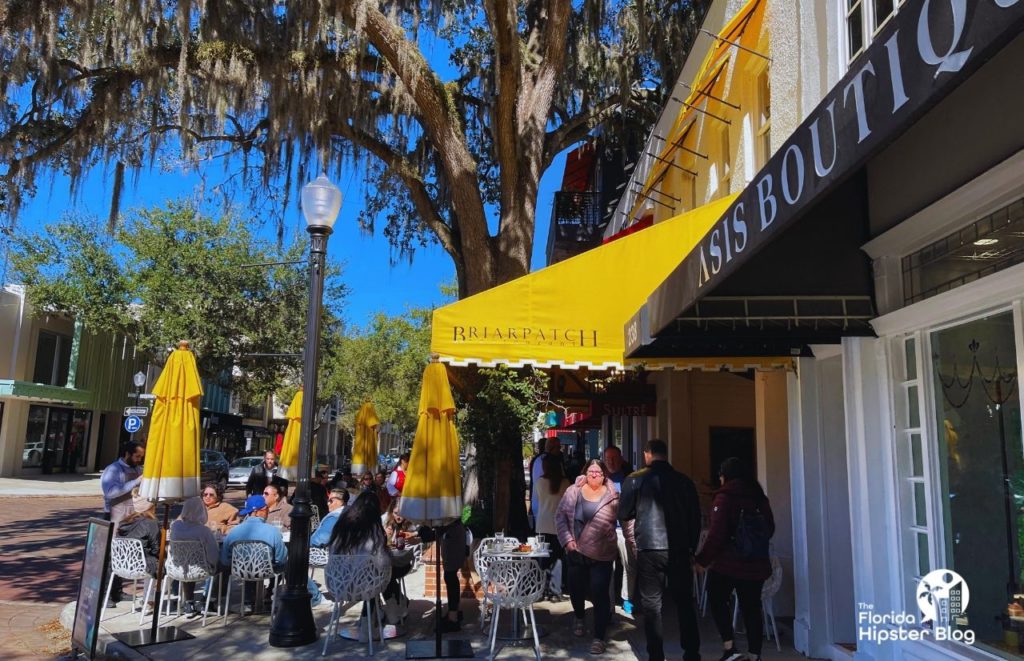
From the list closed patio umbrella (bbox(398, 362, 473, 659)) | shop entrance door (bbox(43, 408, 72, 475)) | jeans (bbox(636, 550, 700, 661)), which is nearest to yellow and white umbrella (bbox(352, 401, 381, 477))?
closed patio umbrella (bbox(398, 362, 473, 659))

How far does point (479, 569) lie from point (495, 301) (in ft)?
8.11

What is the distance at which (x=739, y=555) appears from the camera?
5.64m

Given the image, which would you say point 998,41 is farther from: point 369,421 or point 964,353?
point 369,421

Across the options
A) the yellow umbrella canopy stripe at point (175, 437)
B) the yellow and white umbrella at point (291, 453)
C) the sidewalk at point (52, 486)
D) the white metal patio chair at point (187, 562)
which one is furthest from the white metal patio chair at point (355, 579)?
the sidewalk at point (52, 486)

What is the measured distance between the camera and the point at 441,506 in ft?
21.2

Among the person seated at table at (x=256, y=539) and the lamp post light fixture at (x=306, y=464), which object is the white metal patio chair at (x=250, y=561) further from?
the lamp post light fixture at (x=306, y=464)

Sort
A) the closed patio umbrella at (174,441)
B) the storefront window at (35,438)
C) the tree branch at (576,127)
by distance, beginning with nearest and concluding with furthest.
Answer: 1. the closed patio umbrella at (174,441)
2. the tree branch at (576,127)
3. the storefront window at (35,438)

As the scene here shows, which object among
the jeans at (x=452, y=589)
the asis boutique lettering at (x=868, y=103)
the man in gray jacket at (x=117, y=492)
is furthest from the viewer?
the man in gray jacket at (x=117, y=492)

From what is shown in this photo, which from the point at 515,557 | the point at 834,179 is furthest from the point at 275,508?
the point at 834,179

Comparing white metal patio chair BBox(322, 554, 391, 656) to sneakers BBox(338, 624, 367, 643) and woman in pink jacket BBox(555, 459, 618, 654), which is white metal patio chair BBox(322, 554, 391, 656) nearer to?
sneakers BBox(338, 624, 367, 643)

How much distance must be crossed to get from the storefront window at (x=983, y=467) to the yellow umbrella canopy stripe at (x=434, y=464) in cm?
382

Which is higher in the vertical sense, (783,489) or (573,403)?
(573,403)

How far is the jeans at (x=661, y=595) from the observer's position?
5.60 m

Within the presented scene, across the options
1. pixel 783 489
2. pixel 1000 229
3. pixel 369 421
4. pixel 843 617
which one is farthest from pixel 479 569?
pixel 369 421
